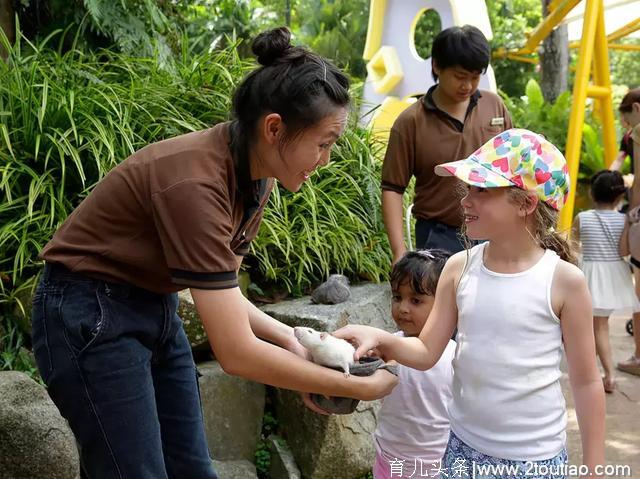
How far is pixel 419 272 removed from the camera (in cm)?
262

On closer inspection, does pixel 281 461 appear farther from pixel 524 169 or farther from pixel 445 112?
pixel 524 169

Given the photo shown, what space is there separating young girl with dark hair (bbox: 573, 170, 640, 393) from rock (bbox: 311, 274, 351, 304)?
1994 millimetres

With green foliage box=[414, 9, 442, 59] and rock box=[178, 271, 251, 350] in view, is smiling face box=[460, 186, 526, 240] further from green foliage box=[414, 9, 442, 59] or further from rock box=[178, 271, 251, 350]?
green foliage box=[414, 9, 442, 59]

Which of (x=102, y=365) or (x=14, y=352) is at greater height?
(x=102, y=365)

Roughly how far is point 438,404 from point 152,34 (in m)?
3.74

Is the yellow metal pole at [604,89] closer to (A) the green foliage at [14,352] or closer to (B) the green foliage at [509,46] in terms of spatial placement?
(A) the green foliage at [14,352]

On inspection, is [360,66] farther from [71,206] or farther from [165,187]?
[165,187]

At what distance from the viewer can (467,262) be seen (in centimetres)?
203

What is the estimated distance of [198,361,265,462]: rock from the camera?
→ 11.4ft

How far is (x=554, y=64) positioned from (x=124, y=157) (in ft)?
34.7

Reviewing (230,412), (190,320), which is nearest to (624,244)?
(230,412)

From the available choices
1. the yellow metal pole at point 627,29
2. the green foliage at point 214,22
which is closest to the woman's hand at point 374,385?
the green foliage at point 214,22

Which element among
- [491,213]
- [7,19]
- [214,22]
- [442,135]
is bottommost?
[442,135]

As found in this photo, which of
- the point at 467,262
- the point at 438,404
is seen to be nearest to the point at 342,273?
the point at 438,404
